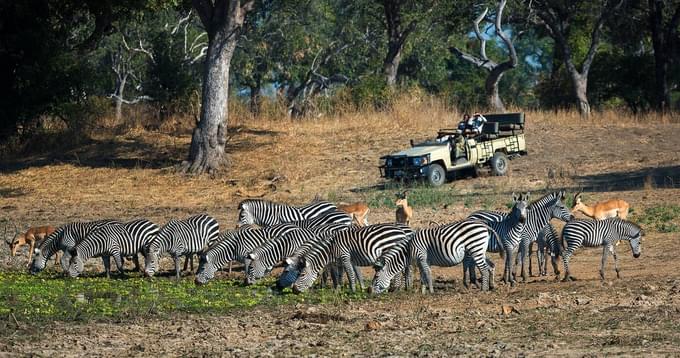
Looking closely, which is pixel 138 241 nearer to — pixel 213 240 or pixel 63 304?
pixel 213 240

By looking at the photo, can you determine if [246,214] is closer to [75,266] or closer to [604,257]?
[75,266]

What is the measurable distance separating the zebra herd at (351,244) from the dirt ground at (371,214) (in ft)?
1.62

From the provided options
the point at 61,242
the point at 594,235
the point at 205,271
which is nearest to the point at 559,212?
the point at 594,235

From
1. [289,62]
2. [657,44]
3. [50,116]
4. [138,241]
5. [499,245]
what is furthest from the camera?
[289,62]

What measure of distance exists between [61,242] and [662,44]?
30692mm

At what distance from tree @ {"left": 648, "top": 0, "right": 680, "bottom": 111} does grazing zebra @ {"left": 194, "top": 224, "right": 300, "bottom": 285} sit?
27.9m

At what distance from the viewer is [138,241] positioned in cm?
1986

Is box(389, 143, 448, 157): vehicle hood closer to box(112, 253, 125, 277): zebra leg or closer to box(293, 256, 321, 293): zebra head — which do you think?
box(112, 253, 125, 277): zebra leg

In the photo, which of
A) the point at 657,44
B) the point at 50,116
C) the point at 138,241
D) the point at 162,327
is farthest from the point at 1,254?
the point at 657,44

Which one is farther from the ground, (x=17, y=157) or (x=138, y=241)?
(x=17, y=157)

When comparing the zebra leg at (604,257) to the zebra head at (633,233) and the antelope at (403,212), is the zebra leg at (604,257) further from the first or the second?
the antelope at (403,212)

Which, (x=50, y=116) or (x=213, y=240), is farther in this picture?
(x=50, y=116)

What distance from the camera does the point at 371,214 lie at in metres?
25.9

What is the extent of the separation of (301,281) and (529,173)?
1541cm
